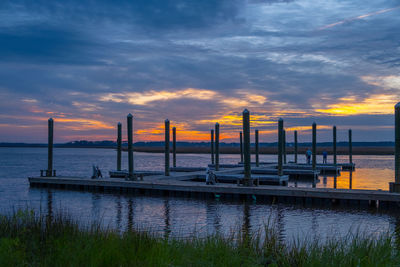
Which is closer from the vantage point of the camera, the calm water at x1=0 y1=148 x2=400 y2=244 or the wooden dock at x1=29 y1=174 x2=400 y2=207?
the calm water at x1=0 y1=148 x2=400 y2=244

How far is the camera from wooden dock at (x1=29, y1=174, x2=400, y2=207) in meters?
15.6

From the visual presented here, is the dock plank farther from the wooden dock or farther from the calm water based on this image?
the calm water

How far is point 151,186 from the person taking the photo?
20047 millimetres

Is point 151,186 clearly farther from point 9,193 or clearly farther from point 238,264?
point 238,264

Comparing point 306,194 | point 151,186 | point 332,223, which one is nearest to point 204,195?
point 151,186

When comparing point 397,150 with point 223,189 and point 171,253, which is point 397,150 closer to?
point 223,189

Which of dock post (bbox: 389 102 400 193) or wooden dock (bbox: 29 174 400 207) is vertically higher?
dock post (bbox: 389 102 400 193)

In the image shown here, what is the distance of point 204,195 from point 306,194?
4747 millimetres

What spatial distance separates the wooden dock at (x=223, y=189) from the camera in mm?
15562

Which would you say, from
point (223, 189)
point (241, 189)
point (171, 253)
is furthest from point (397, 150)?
point (171, 253)

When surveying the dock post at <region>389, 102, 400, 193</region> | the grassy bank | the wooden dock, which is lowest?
the wooden dock

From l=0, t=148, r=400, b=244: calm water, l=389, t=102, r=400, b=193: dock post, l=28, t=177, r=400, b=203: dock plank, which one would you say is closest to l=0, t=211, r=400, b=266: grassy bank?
l=0, t=148, r=400, b=244: calm water

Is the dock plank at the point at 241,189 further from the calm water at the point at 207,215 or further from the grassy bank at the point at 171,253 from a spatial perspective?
the grassy bank at the point at 171,253

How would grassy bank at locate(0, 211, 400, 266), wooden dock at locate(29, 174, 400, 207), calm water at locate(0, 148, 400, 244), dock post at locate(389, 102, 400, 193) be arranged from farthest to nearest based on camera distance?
wooden dock at locate(29, 174, 400, 207), dock post at locate(389, 102, 400, 193), calm water at locate(0, 148, 400, 244), grassy bank at locate(0, 211, 400, 266)
